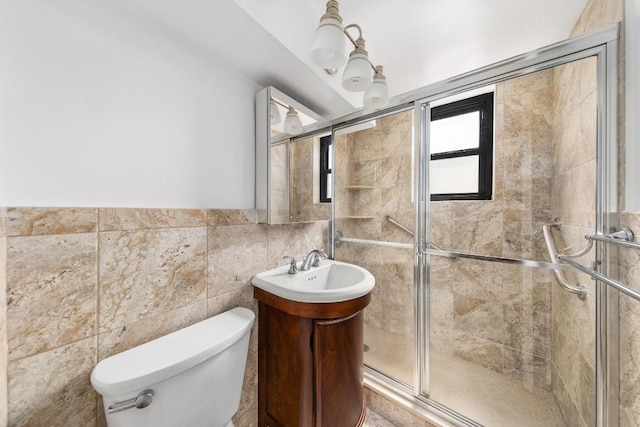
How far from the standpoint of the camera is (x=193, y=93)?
97 cm

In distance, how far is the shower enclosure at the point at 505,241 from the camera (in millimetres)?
928

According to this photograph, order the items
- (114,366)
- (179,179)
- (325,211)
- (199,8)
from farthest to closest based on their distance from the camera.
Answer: (325,211), (179,179), (199,8), (114,366)

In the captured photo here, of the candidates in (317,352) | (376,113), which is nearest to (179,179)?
(317,352)

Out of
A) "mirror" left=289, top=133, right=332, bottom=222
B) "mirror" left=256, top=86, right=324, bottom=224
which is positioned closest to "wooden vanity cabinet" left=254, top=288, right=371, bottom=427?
"mirror" left=256, top=86, right=324, bottom=224

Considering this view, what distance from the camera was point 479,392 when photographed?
1342mm

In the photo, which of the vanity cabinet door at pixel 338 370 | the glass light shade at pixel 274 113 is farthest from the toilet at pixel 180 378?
Result: the glass light shade at pixel 274 113

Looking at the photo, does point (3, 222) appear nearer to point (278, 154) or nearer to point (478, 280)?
point (278, 154)

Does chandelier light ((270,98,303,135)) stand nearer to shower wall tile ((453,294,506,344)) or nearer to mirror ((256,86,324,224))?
mirror ((256,86,324,224))

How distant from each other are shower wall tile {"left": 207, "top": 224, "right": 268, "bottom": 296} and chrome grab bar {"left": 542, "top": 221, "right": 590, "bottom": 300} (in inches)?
57.4

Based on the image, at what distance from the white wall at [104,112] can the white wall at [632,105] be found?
5.22 ft

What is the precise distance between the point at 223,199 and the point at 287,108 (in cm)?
65

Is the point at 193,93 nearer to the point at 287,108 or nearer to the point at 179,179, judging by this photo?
the point at 179,179

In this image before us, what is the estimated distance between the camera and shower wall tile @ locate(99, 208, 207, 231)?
75 cm

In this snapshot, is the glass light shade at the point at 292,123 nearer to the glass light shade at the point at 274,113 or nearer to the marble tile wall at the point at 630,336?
the glass light shade at the point at 274,113
